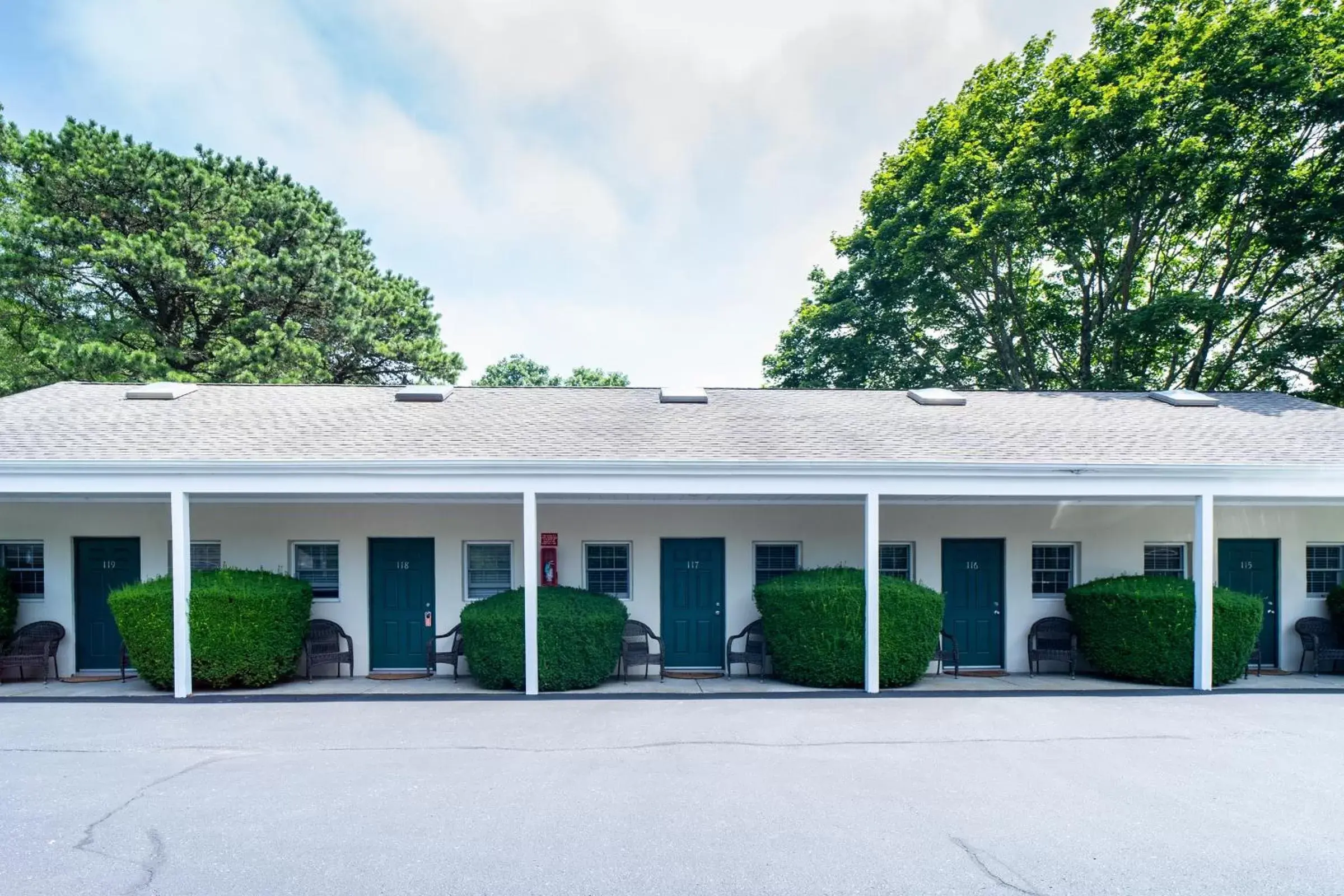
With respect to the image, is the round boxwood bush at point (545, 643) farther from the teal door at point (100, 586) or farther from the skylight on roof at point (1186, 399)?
the skylight on roof at point (1186, 399)

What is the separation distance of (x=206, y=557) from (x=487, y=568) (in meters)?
4.11

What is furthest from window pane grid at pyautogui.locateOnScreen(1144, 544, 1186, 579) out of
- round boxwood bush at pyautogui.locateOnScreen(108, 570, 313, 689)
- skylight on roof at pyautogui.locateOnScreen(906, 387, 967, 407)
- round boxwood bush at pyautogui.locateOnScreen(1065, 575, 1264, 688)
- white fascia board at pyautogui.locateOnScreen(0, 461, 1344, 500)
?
round boxwood bush at pyautogui.locateOnScreen(108, 570, 313, 689)

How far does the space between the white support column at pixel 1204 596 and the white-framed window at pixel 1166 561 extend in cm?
182

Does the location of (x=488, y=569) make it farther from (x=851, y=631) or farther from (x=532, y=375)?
(x=532, y=375)

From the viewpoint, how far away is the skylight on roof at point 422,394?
12.0 meters

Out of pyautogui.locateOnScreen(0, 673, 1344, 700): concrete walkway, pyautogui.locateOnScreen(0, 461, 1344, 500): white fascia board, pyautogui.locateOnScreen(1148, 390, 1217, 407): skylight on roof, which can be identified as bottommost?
pyautogui.locateOnScreen(0, 673, 1344, 700): concrete walkway

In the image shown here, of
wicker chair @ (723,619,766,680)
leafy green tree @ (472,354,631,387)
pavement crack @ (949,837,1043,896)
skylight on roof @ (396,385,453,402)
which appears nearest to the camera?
pavement crack @ (949,837,1043,896)

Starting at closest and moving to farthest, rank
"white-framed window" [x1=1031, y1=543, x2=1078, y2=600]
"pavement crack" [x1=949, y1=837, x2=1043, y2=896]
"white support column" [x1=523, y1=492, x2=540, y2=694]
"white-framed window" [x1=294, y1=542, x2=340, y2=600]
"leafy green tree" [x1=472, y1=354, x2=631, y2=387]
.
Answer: "pavement crack" [x1=949, y1=837, x2=1043, y2=896] < "white support column" [x1=523, y1=492, x2=540, y2=694] < "white-framed window" [x1=294, y1=542, x2=340, y2=600] < "white-framed window" [x1=1031, y1=543, x2=1078, y2=600] < "leafy green tree" [x1=472, y1=354, x2=631, y2=387]

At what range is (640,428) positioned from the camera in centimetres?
1034

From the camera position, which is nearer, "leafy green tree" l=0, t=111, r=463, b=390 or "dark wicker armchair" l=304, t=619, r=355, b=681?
"dark wicker armchair" l=304, t=619, r=355, b=681

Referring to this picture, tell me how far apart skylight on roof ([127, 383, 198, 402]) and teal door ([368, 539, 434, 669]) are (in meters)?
4.75

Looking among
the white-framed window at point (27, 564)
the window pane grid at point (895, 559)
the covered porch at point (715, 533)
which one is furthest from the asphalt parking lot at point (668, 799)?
the window pane grid at point (895, 559)

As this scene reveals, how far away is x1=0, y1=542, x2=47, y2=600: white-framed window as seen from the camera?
10.2 m

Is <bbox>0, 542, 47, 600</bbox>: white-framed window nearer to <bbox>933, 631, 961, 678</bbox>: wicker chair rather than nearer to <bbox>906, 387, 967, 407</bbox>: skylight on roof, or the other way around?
<bbox>933, 631, 961, 678</bbox>: wicker chair
